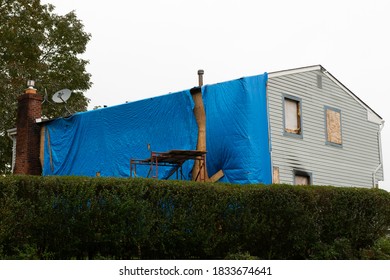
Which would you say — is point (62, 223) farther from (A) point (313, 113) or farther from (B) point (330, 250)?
(A) point (313, 113)

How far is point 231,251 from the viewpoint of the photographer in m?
12.7

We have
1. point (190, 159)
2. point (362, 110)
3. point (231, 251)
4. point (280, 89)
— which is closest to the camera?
point (231, 251)

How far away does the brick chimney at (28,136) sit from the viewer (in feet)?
79.4

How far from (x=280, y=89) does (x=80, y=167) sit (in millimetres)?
8065

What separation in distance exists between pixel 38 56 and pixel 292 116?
18.9 m

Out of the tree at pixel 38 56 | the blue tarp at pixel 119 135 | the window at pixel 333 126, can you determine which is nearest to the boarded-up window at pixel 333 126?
the window at pixel 333 126

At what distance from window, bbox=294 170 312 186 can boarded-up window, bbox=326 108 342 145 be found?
185 cm

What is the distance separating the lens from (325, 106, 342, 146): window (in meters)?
22.1

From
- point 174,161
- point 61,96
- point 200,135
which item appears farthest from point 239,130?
point 61,96

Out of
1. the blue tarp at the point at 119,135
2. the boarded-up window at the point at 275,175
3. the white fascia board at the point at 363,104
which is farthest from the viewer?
the white fascia board at the point at 363,104

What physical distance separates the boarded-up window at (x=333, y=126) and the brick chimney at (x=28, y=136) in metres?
11.4

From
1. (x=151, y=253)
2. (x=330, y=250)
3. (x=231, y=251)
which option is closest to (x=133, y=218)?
(x=151, y=253)

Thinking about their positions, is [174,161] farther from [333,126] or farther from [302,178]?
[333,126]

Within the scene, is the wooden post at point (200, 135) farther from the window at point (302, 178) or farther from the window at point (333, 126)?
the window at point (333, 126)
